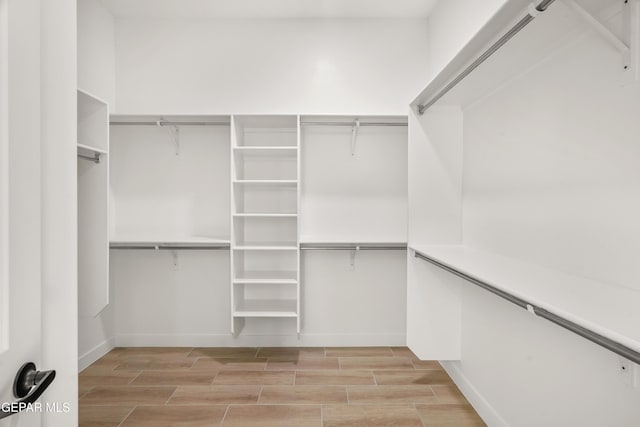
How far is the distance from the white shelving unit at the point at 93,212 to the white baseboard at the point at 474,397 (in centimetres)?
253

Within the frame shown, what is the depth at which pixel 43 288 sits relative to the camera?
70cm

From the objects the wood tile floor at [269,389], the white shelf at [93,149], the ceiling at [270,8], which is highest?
the ceiling at [270,8]

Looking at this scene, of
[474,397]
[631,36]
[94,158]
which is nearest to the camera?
[631,36]

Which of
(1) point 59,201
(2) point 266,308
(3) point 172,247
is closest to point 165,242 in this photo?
(3) point 172,247

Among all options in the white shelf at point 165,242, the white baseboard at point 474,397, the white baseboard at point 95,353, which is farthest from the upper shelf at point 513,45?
the white baseboard at point 95,353

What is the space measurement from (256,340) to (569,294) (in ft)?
8.57

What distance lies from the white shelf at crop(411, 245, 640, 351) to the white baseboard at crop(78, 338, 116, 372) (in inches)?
109

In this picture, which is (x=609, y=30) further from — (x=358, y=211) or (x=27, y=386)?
(x=358, y=211)

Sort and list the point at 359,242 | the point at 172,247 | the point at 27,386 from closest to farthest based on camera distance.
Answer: the point at 27,386
the point at 359,242
the point at 172,247

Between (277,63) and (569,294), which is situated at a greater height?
(277,63)

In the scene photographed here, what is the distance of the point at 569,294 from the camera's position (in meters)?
1.17

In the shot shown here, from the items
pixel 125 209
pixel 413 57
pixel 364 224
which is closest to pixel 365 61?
pixel 413 57

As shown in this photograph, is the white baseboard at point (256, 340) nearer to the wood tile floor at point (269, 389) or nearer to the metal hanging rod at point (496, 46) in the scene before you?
the wood tile floor at point (269, 389)

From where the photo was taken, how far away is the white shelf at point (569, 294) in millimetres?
868
